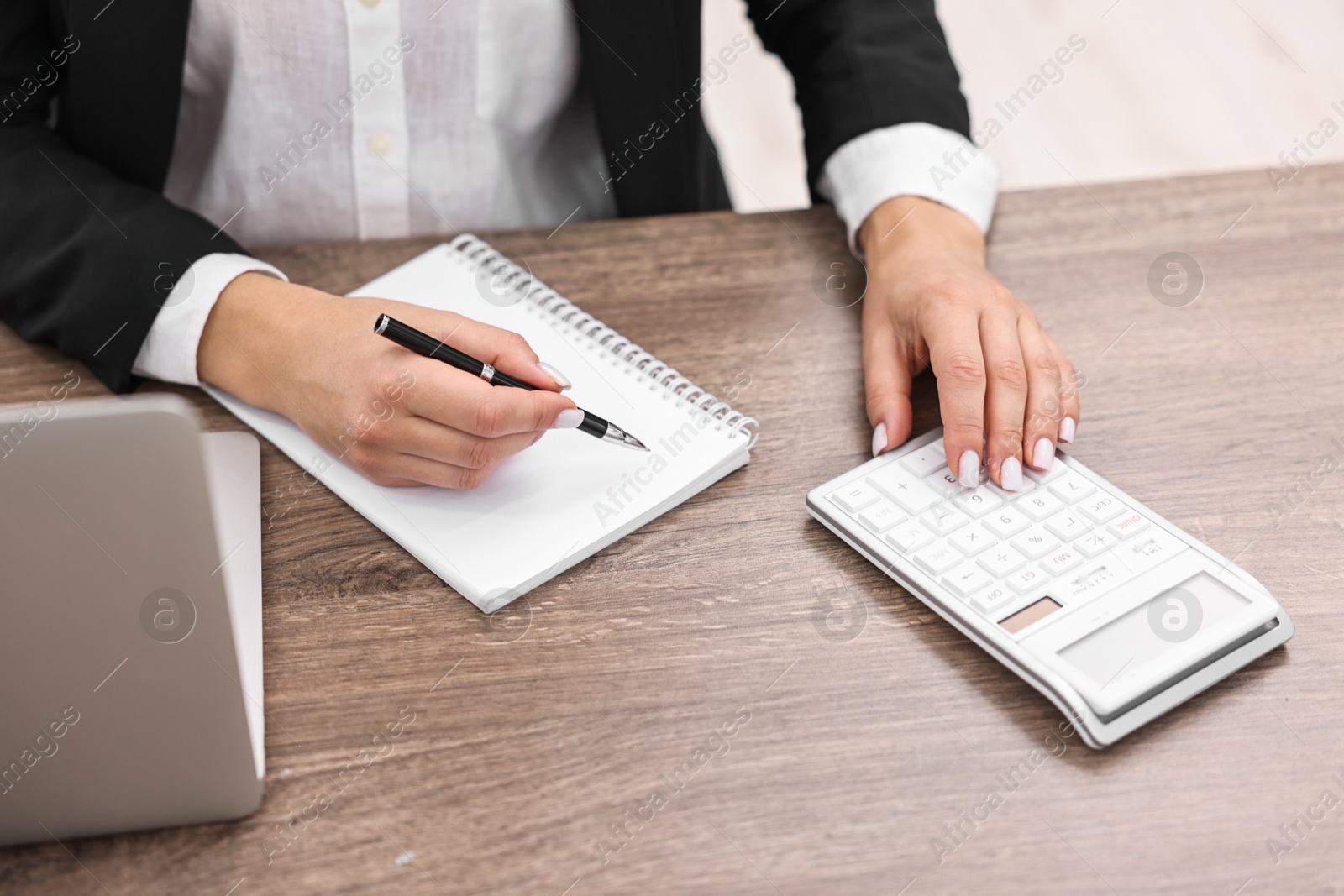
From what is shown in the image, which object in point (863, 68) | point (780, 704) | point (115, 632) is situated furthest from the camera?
point (863, 68)

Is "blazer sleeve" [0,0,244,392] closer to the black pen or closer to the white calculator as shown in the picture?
the black pen

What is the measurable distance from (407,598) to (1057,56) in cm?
300

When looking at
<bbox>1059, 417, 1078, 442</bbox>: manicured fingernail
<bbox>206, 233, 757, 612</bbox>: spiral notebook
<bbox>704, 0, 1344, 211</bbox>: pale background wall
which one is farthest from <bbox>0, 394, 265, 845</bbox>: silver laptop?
<bbox>704, 0, 1344, 211</bbox>: pale background wall

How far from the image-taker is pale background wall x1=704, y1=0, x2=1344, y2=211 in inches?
112

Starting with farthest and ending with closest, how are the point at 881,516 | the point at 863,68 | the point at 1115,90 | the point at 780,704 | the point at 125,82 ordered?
the point at 1115,90
the point at 863,68
the point at 125,82
the point at 881,516
the point at 780,704

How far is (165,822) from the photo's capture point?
0.63 meters

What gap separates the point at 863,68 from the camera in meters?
1.18

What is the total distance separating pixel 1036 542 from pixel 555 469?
0.38 metres

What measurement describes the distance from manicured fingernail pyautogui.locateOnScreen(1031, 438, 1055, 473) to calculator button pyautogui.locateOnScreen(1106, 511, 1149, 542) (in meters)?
0.07

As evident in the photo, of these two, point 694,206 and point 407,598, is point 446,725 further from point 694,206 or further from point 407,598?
point 694,206

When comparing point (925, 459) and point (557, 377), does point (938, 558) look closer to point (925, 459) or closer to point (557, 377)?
point (925, 459)

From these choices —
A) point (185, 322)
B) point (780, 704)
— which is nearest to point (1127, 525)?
point (780, 704)

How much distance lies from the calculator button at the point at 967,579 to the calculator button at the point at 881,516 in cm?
6

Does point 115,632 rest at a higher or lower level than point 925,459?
higher
